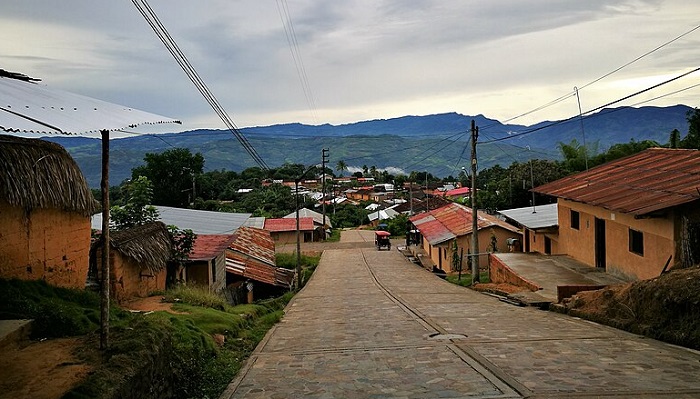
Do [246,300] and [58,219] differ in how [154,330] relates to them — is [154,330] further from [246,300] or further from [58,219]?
[246,300]

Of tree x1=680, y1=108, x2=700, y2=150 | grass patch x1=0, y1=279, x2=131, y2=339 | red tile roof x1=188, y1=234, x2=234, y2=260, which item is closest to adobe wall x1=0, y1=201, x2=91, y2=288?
grass patch x1=0, y1=279, x2=131, y2=339

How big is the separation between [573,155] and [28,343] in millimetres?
57512

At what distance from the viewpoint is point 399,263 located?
123 ft

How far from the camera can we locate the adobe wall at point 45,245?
8734mm

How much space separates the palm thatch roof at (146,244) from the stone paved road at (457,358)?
3.30 meters

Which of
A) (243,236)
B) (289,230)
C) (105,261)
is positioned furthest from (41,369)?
(289,230)

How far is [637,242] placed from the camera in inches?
686

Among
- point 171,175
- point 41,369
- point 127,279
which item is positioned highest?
point 171,175

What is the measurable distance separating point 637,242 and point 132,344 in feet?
49.8

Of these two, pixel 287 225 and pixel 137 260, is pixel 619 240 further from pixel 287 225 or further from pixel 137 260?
pixel 287 225

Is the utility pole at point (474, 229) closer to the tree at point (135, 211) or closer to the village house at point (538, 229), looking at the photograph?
the village house at point (538, 229)

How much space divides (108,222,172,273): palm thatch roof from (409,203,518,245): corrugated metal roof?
19.5m

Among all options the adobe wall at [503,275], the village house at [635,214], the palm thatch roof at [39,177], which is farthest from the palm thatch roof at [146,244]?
the village house at [635,214]

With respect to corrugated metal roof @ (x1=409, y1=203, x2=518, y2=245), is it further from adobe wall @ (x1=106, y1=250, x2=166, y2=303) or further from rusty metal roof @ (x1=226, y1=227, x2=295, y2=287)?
adobe wall @ (x1=106, y1=250, x2=166, y2=303)
